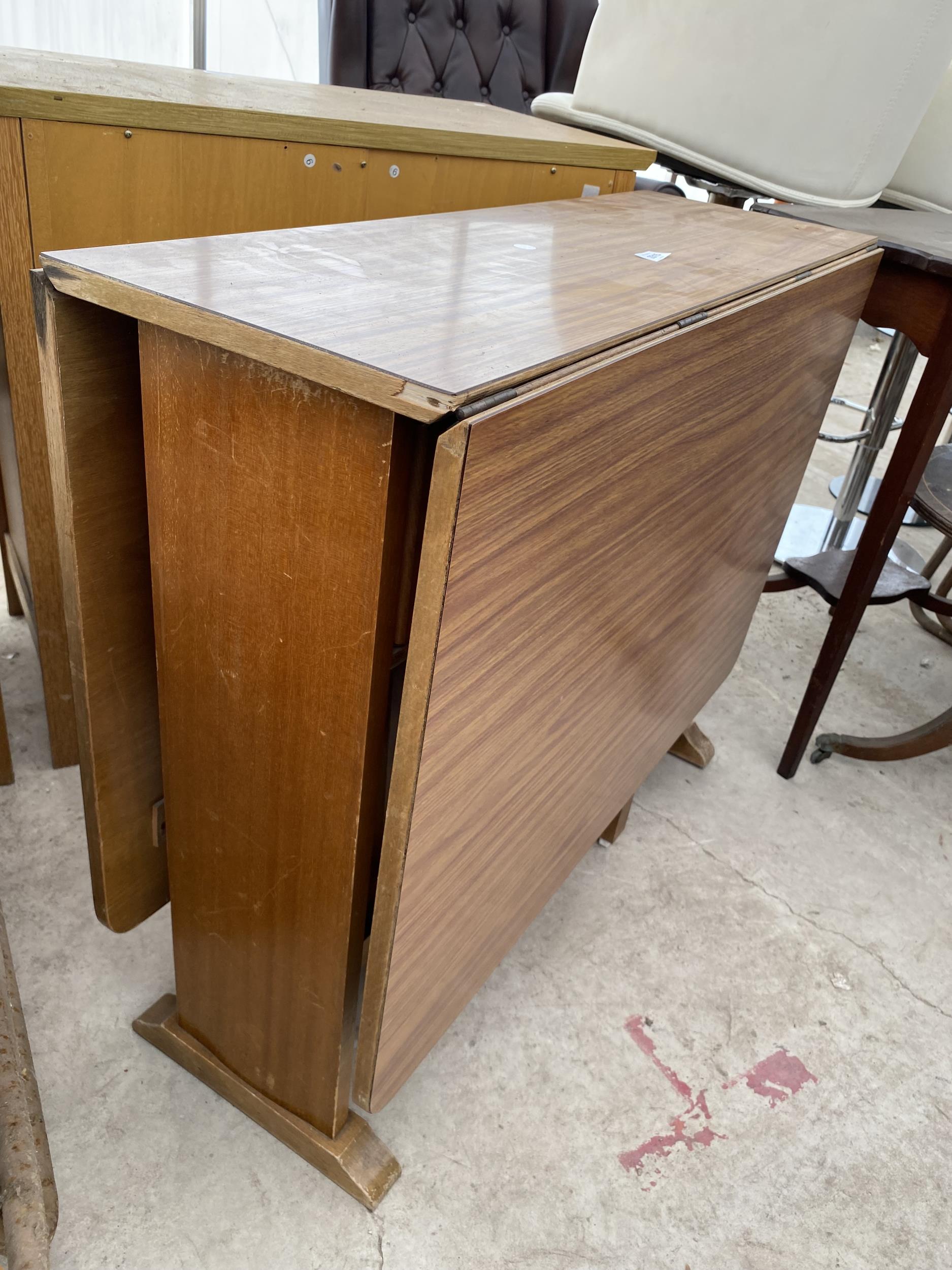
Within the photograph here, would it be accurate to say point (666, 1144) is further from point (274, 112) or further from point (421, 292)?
point (274, 112)

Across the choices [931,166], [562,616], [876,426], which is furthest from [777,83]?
[562,616]

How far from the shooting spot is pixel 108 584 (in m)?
0.79

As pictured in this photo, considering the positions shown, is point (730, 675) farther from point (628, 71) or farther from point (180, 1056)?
point (180, 1056)

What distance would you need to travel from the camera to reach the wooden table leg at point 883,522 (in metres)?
1.28

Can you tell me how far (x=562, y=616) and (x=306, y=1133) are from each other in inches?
24.2

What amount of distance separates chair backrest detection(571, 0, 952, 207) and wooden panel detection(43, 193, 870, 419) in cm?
63

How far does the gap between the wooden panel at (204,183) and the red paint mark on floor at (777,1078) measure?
3.69 ft

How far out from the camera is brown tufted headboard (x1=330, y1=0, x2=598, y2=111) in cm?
241

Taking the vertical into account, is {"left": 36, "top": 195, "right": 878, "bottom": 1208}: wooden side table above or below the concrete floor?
above

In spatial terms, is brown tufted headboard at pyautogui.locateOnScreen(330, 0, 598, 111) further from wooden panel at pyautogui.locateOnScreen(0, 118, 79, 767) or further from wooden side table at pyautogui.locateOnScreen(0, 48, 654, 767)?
wooden panel at pyautogui.locateOnScreen(0, 118, 79, 767)

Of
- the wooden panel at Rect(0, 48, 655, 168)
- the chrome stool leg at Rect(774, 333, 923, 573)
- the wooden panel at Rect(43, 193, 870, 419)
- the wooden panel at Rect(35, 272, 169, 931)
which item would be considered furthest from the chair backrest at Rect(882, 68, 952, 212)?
the wooden panel at Rect(35, 272, 169, 931)

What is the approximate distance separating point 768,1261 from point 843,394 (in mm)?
3135

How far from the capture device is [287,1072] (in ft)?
3.13

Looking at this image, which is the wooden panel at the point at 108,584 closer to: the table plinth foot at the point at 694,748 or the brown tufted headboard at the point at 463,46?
the table plinth foot at the point at 694,748
